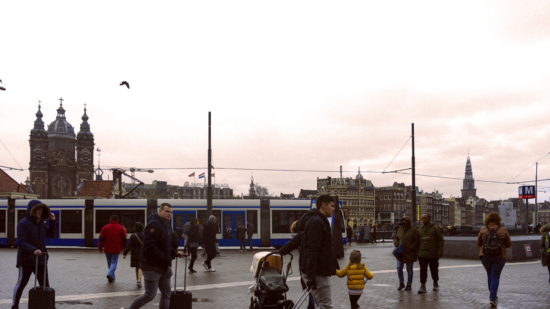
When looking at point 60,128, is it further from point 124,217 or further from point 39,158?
point 124,217

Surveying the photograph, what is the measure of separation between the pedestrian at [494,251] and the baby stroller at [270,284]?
4113 mm

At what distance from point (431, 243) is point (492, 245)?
2189 millimetres

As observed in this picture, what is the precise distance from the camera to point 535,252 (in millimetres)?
21312

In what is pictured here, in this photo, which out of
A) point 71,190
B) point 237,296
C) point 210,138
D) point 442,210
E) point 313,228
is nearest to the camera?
point 313,228

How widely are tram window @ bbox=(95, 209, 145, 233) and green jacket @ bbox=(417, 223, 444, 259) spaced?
19.2 meters

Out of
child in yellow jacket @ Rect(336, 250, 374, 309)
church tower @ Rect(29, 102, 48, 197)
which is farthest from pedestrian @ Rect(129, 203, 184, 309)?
church tower @ Rect(29, 102, 48, 197)

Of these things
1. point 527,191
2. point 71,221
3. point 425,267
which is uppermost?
point 527,191

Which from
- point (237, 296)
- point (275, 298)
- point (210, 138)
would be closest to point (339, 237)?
point (210, 138)

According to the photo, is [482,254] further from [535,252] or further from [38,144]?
[38,144]

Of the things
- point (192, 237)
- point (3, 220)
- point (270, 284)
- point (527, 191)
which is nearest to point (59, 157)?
point (3, 220)

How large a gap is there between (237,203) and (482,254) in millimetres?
19913

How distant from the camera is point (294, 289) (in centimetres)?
1172

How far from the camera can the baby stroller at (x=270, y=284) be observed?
23.8ft

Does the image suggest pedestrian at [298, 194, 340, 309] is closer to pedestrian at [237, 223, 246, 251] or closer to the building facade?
pedestrian at [237, 223, 246, 251]
